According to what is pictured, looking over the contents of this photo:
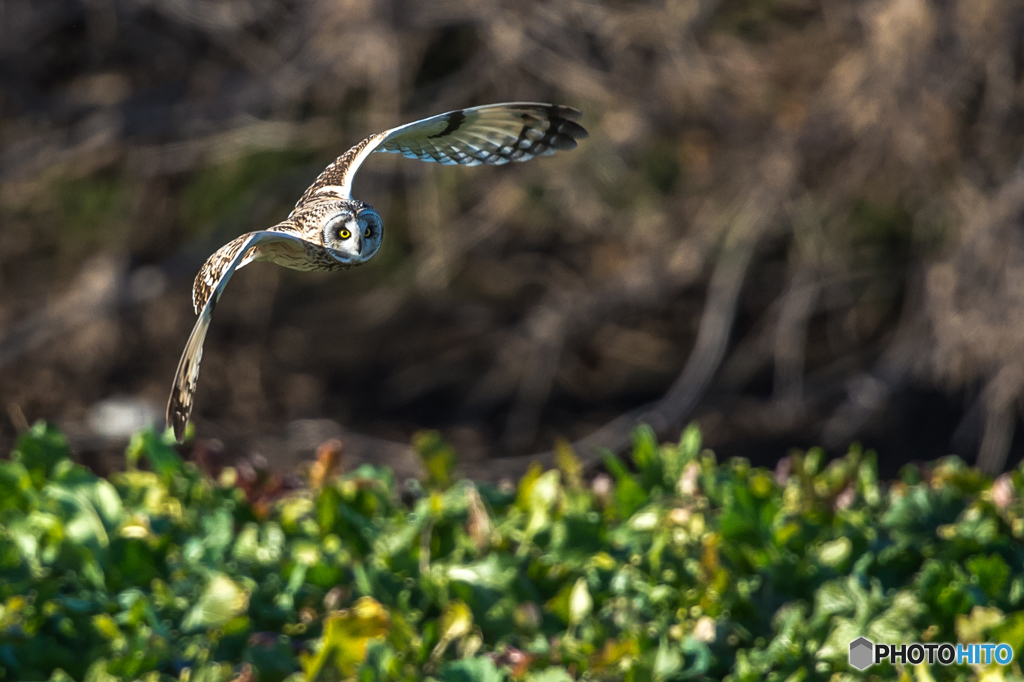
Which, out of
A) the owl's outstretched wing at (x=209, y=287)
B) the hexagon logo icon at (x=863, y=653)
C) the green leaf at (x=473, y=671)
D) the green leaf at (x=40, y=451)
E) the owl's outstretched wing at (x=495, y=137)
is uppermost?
the owl's outstretched wing at (x=495, y=137)

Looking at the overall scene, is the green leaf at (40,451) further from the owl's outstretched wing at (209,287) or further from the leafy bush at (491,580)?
the owl's outstretched wing at (209,287)

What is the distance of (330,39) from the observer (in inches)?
232

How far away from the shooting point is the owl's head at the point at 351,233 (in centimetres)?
150

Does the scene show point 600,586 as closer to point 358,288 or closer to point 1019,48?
point 1019,48

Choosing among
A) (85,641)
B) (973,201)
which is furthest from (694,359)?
(85,641)

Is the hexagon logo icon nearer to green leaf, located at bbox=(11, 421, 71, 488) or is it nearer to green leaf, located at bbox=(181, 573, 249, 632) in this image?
green leaf, located at bbox=(181, 573, 249, 632)

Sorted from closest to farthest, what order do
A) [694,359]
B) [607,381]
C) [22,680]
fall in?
[22,680] < [694,359] < [607,381]

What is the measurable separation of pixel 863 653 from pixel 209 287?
137 cm

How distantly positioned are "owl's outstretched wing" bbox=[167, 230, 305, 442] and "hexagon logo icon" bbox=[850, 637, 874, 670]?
4.16 ft

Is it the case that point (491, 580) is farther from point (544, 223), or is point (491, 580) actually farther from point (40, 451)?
point (544, 223)

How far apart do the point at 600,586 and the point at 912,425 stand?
5183 millimetres

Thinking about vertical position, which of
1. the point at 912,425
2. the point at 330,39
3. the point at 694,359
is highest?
the point at 330,39

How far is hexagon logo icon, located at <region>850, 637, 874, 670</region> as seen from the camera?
1.98 metres

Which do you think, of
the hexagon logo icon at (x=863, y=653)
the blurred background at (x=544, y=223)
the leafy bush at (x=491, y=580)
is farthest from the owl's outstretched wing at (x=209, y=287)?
the blurred background at (x=544, y=223)
